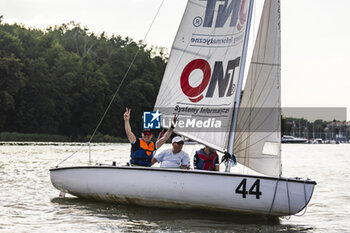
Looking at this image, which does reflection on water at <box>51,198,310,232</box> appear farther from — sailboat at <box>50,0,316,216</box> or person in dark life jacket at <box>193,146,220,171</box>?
person in dark life jacket at <box>193,146,220,171</box>

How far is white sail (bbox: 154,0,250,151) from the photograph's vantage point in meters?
11.3

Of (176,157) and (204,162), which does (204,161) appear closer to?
(204,162)

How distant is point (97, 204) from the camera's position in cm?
1190

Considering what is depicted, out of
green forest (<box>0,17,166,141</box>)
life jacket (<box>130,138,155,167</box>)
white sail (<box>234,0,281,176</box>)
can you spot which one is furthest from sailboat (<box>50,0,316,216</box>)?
green forest (<box>0,17,166,141</box>)

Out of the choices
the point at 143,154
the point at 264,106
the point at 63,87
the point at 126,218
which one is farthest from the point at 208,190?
the point at 63,87

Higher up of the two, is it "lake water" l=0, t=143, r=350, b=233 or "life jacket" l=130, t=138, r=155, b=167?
"life jacket" l=130, t=138, r=155, b=167

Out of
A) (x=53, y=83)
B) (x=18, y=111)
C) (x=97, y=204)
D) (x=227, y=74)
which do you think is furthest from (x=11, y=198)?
(x=53, y=83)

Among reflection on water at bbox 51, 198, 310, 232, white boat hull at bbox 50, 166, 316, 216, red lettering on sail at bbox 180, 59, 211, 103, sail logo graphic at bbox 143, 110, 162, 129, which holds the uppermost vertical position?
red lettering on sail at bbox 180, 59, 211, 103

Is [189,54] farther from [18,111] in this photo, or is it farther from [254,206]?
[18,111]

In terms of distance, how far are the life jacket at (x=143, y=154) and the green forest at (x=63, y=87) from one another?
4738cm

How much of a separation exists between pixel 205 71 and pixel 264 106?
1.23 metres

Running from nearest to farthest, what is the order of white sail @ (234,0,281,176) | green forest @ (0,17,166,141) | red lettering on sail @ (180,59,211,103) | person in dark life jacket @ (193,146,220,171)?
person in dark life jacket @ (193,146,220,171)
white sail @ (234,0,281,176)
red lettering on sail @ (180,59,211,103)
green forest @ (0,17,166,141)

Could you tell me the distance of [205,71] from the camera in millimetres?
11477

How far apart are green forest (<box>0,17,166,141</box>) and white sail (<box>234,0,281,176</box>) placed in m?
47.7
